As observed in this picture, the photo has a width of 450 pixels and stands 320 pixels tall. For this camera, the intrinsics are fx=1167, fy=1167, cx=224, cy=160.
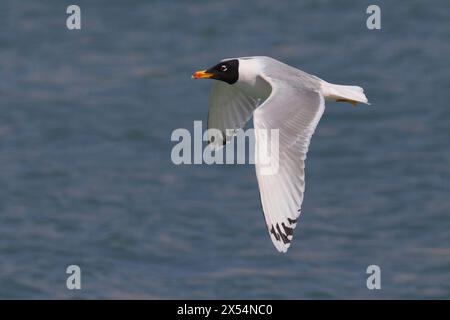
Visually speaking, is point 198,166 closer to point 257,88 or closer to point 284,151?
point 257,88

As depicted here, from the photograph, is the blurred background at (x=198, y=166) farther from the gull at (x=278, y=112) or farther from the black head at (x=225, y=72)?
the black head at (x=225, y=72)

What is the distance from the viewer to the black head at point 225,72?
7.51 m

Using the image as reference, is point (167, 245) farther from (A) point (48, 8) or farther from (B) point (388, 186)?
(A) point (48, 8)

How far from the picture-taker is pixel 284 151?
6547mm

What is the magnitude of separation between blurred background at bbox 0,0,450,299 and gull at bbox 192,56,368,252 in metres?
3.33

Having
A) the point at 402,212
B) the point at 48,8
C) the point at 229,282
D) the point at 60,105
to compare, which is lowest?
the point at 229,282

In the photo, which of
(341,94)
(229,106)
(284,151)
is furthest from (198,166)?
(284,151)

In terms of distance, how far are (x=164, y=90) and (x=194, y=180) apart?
6.43ft

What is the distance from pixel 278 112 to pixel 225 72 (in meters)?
0.93

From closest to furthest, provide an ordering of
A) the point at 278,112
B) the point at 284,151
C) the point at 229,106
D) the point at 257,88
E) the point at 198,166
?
the point at 284,151 → the point at 278,112 → the point at 257,88 → the point at 229,106 → the point at 198,166

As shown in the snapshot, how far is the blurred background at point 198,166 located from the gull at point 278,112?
131 inches

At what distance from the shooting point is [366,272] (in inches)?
460

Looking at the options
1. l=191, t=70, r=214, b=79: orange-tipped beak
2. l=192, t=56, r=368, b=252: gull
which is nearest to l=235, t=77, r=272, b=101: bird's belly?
l=192, t=56, r=368, b=252: gull

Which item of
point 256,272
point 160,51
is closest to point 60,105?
point 160,51
